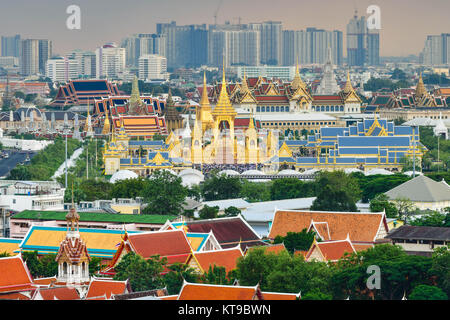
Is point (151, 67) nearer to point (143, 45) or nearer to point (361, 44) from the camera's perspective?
point (143, 45)

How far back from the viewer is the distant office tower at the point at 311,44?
168125 mm

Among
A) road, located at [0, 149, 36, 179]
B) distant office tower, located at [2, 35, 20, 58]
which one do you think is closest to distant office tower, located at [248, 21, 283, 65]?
distant office tower, located at [2, 35, 20, 58]

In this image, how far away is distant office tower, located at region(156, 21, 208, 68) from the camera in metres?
178

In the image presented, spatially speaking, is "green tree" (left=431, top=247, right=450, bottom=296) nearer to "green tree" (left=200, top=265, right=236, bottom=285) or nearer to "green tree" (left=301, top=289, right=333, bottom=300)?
"green tree" (left=301, top=289, right=333, bottom=300)

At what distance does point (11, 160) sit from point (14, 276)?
40919 millimetres

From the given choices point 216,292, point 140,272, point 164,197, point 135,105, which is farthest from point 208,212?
point 135,105

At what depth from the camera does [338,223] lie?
31.8m

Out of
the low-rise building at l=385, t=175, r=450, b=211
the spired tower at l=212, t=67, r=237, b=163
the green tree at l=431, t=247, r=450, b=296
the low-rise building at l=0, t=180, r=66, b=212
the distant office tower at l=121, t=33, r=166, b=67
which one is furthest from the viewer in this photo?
the distant office tower at l=121, t=33, r=166, b=67

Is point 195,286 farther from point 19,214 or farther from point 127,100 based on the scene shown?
point 127,100

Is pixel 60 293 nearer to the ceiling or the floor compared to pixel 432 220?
nearer to the floor

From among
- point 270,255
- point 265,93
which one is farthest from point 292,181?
point 265,93

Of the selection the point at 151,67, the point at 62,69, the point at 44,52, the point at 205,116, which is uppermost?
the point at 44,52

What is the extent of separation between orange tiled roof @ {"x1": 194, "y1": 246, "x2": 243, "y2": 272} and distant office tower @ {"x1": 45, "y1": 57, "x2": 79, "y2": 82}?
5704 inches

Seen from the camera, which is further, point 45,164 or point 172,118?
point 172,118
